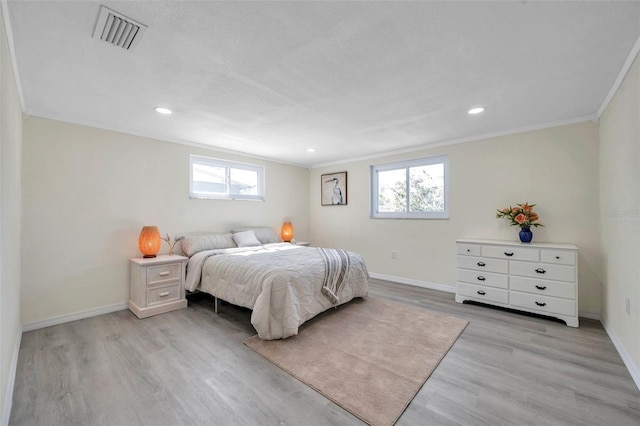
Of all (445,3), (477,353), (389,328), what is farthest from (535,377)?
(445,3)

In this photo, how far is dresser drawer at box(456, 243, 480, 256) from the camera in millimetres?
3432

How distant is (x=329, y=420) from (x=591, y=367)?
83.3 inches

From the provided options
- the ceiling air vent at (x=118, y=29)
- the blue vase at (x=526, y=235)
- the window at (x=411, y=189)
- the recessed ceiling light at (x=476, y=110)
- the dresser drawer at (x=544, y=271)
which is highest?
the recessed ceiling light at (x=476, y=110)

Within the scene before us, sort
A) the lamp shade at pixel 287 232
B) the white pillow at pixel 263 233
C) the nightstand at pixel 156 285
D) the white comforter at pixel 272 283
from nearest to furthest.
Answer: the white comforter at pixel 272 283
the nightstand at pixel 156 285
the white pillow at pixel 263 233
the lamp shade at pixel 287 232

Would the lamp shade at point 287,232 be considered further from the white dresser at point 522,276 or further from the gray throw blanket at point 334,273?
the white dresser at point 522,276

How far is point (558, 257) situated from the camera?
2.90 m

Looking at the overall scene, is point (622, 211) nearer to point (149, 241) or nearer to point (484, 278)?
point (484, 278)

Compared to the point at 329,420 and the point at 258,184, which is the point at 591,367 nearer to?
the point at 329,420

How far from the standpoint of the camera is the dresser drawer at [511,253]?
3.04m

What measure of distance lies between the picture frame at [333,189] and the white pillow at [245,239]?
182cm

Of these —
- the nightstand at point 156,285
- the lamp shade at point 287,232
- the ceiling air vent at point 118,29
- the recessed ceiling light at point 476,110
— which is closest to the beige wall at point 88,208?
the nightstand at point 156,285

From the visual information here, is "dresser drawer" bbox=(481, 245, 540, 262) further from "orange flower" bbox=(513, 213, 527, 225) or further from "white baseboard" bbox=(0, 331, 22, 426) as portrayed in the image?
"white baseboard" bbox=(0, 331, 22, 426)

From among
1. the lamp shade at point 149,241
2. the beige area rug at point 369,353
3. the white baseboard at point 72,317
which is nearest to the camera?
the beige area rug at point 369,353

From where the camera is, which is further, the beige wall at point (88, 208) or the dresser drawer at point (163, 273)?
the dresser drawer at point (163, 273)
